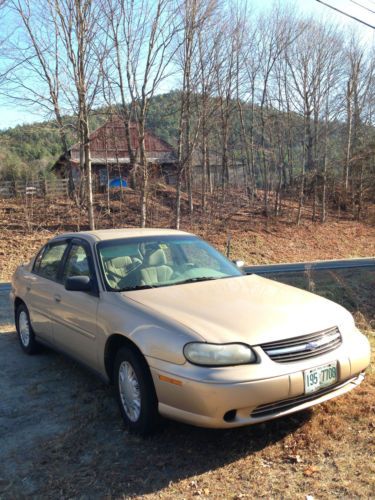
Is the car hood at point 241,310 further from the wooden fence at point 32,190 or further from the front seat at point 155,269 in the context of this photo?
the wooden fence at point 32,190

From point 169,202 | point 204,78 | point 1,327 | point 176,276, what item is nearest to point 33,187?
point 169,202

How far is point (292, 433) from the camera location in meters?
3.58

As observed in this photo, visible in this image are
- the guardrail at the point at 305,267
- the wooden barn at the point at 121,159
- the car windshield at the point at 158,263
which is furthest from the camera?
the wooden barn at the point at 121,159

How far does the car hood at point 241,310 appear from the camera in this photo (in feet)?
11.1

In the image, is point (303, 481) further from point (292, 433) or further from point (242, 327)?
point (242, 327)

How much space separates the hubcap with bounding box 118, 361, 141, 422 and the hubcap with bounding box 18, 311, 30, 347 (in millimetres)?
2496

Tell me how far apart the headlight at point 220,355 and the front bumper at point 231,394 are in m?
0.05

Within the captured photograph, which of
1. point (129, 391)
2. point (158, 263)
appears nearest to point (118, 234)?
point (158, 263)

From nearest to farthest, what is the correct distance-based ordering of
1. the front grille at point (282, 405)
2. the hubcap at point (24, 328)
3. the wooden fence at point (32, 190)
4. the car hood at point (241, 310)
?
the front grille at point (282, 405) < the car hood at point (241, 310) < the hubcap at point (24, 328) < the wooden fence at point (32, 190)

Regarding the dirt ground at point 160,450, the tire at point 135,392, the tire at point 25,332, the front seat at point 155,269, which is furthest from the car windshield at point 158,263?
the tire at point 25,332

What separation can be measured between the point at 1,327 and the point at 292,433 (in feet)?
17.8

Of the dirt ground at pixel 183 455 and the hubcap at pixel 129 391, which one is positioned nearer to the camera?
the dirt ground at pixel 183 455

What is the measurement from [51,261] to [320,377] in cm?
338

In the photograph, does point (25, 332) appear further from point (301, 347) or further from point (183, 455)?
point (301, 347)
